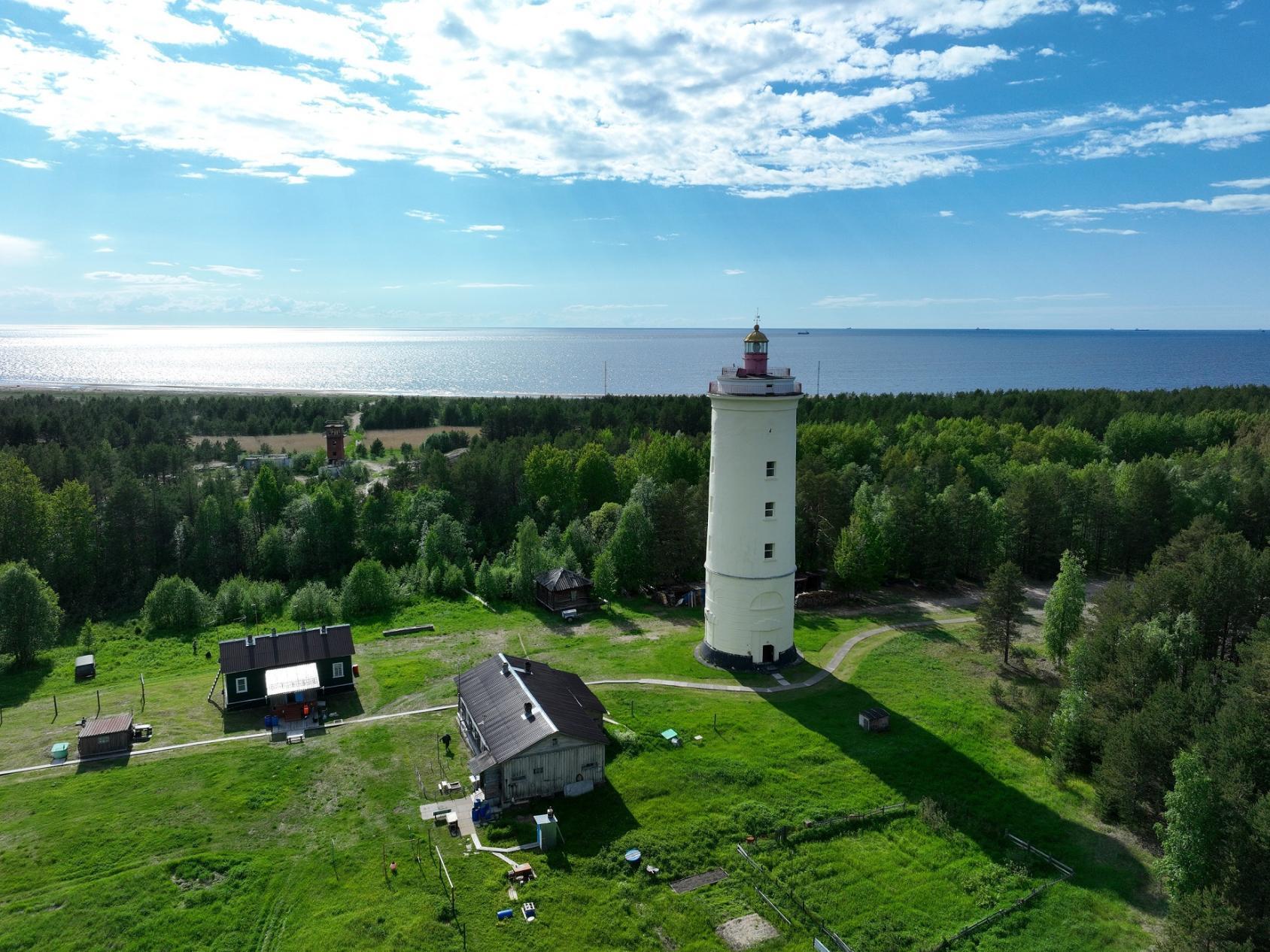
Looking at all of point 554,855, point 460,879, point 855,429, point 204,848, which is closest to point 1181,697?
point 554,855

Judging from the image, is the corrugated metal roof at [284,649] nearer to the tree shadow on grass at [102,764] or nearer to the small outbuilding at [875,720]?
the tree shadow on grass at [102,764]

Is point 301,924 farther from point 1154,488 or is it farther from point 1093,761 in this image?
point 1154,488

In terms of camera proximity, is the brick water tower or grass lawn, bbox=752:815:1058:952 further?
the brick water tower

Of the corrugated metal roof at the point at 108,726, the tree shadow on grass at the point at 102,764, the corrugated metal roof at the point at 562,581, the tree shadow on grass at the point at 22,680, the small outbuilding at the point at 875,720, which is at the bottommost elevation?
the tree shadow on grass at the point at 22,680

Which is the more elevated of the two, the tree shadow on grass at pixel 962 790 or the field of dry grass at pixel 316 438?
the field of dry grass at pixel 316 438

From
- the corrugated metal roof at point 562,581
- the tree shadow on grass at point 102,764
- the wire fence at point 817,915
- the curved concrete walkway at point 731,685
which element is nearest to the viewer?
A: the wire fence at point 817,915

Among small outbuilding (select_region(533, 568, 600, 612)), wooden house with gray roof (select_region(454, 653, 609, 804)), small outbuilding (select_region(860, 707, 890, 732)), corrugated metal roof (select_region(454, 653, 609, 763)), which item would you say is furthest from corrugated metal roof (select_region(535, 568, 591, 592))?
small outbuilding (select_region(860, 707, 890, 732))

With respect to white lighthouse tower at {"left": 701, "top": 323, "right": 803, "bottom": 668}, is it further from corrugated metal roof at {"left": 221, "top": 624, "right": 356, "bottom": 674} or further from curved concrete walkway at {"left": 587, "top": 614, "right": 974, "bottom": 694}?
corrugated metal roof at {"left": 221, "top": 624, "right": 356, "bottom": 674}

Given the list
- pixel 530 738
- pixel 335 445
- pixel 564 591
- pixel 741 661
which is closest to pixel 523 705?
pixel 530 738

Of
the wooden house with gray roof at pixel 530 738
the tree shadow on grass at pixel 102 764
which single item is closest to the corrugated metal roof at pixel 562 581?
the wooden house with gray roof at pixel 530 738
